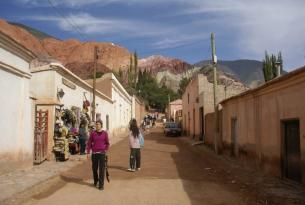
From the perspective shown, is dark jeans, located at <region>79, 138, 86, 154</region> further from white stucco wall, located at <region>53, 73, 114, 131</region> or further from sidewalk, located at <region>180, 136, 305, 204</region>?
sidewalk, located at <region>180, 136, 305, 204</region>

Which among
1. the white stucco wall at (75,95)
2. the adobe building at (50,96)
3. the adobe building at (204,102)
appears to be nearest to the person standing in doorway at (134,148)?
the adobe building at (50,96)

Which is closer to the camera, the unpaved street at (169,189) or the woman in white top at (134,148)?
the unpaved street at (169,189)

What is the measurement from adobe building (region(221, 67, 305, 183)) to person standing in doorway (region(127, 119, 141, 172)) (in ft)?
13.1

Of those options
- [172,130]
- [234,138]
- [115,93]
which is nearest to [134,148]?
[234,138]

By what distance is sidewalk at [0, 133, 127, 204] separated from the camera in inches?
406

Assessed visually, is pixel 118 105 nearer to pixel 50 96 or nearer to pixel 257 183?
pixel 50 96

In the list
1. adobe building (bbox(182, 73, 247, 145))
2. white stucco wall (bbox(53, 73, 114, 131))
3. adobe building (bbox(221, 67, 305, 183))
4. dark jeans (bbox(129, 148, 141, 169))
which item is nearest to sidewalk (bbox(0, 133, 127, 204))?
dark jeans (bbox(129, 148, 141, 169))

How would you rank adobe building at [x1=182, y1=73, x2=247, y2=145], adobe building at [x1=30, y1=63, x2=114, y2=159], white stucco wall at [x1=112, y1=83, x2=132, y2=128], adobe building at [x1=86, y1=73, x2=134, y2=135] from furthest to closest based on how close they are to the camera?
white stucco wall at [x1=112, y1=83, x2=132, y2=128]
adobe building at [x1=86, y1=73, x2=134, y2=135]
adobe building at [x1=182, y1=73, x2=247, y2=145]
adobe building at [x1=30, y1=63, x2=114, y2=159]

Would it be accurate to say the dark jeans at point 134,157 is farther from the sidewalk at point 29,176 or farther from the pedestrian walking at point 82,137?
A: the pedestrian walking at point 82,137

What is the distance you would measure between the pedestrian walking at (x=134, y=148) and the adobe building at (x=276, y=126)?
399 centimetres

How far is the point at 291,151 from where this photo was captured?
12.1 meters

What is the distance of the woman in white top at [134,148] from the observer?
14986 millimetres

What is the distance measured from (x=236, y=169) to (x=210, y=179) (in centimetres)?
303

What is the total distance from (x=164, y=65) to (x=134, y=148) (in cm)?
16241
